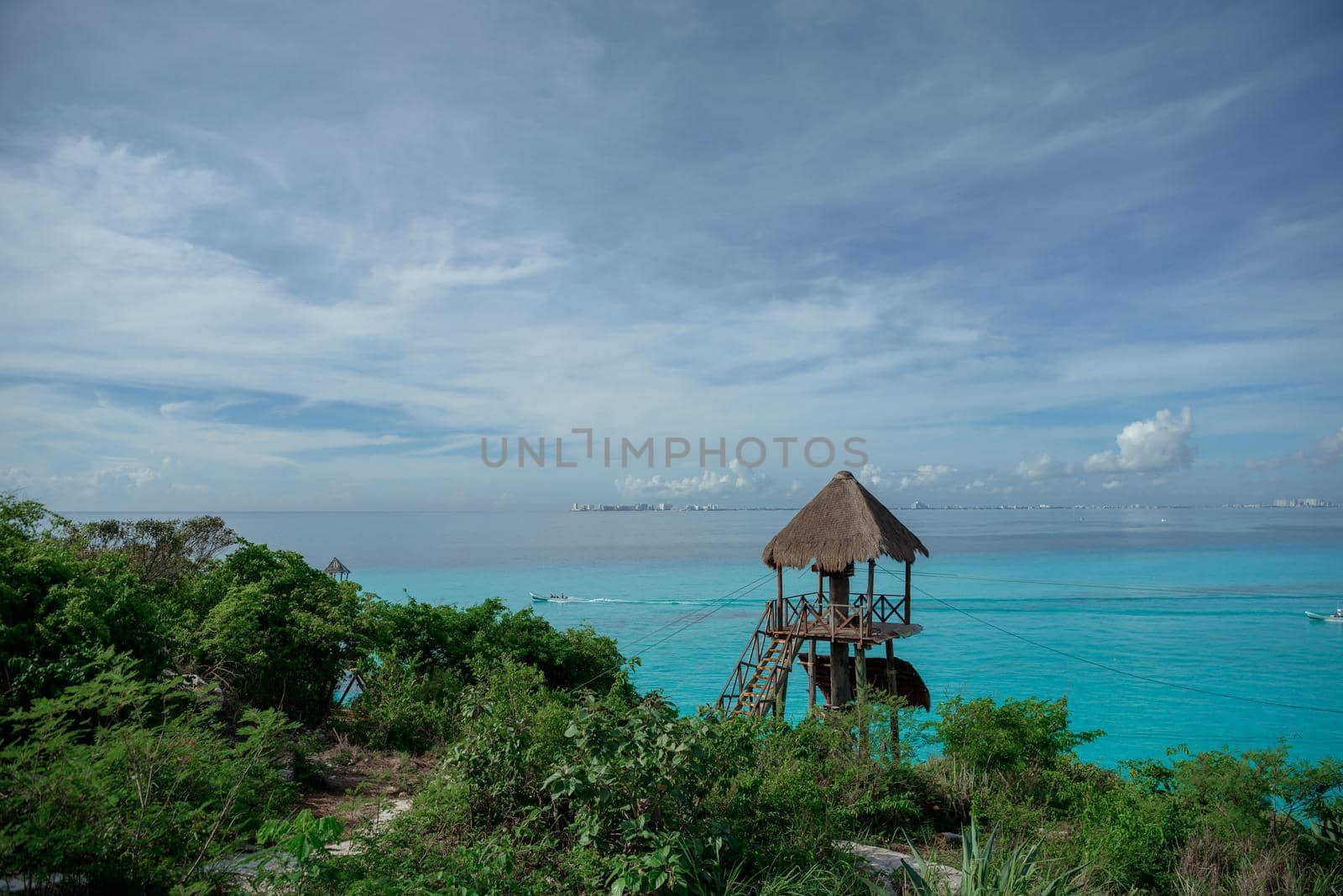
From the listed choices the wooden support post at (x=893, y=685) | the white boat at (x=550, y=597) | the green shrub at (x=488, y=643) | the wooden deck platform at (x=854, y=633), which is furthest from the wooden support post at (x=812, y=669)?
the white boat at (x=550, y=597)

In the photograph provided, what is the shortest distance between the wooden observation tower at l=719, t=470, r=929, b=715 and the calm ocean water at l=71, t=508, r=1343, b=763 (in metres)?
8.43

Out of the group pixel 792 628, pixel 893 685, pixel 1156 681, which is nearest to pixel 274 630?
pixel 792 628

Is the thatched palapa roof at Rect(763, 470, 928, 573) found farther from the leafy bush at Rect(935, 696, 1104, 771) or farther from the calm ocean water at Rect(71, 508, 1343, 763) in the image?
the calm ocean water at Rect(71, 508, 1343, 763)

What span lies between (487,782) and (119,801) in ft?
7.08

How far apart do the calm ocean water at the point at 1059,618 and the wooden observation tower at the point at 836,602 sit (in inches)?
332

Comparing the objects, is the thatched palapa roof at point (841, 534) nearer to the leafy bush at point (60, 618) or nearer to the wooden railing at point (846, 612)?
the wooden railing at point (846, 612)

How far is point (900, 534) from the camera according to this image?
15.0 m

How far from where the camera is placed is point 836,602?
14.6 metres

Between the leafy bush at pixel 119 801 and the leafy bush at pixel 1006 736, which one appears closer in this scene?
the leafy bush at pixel 119 801

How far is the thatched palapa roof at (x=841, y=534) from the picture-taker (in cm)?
1406

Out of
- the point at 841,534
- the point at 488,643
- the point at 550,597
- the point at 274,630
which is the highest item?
the point at 841,534

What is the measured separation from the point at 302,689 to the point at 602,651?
5620 mm

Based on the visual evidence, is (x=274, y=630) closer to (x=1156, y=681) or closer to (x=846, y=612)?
(x=846, y=612)

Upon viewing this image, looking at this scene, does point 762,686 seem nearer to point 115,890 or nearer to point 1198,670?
point 115,890
